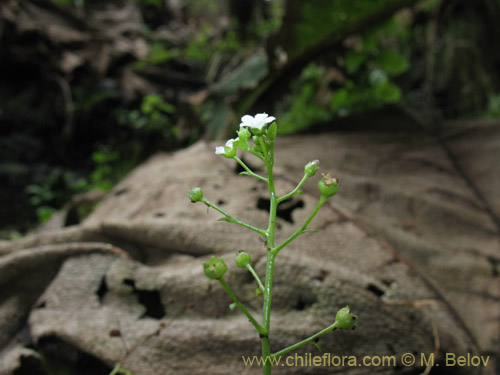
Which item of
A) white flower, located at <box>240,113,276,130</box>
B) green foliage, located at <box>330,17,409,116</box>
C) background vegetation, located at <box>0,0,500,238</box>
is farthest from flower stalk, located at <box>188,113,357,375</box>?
green foliage, located at <box>330,17,409,116</box>

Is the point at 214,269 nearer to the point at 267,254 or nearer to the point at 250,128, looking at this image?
the point at 267,254

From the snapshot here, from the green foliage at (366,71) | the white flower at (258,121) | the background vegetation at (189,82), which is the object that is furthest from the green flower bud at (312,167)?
the green foliage at (366,71)

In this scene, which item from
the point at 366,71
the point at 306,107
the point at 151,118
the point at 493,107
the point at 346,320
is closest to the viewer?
the point at 346,320

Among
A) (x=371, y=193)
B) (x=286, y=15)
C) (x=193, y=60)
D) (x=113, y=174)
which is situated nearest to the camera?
(x=371, y=193)

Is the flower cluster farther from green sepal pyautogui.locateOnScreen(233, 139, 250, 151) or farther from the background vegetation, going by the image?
the background vegetation

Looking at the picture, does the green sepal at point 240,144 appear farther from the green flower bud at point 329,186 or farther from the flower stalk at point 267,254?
the green flower bud at point 329,186

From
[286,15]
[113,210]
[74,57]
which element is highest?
[74,57]

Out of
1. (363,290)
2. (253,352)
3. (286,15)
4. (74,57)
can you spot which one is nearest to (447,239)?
(363,290)

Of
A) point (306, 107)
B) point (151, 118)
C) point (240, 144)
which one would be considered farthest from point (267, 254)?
point (151, 118)

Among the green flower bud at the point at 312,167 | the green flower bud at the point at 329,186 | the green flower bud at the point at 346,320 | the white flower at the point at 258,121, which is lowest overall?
the green flower bud at the point at 346,320

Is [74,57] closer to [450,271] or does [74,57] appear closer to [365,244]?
[365,244]

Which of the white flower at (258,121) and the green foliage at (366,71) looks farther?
the green foliage at (366,71)
